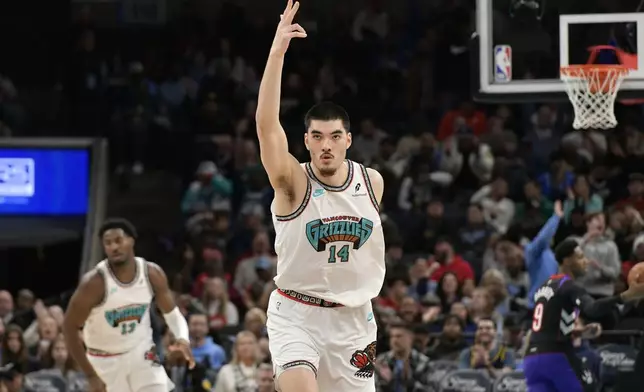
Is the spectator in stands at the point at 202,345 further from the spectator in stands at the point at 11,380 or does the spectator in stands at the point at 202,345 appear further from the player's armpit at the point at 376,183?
the player's armpit at the point at 376,183

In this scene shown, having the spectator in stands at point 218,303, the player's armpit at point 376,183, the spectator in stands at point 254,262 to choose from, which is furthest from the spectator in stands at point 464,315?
the player's armpit at point 376,183

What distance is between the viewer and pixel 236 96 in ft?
62.7

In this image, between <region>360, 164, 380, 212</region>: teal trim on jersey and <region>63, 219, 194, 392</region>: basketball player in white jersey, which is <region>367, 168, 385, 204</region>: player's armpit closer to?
<region>360, 164, 380, 212</region>: teal trim on jersey

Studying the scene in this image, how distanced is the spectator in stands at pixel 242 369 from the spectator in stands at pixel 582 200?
15.6 feet

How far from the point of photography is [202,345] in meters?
13.0

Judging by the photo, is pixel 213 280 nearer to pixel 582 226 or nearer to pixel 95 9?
pixel 582 226

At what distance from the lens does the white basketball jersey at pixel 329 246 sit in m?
7.00

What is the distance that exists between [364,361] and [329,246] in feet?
2.19

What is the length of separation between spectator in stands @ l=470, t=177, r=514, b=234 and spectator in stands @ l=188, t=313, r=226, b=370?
4.47 metres

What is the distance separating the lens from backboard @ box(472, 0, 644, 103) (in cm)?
1070

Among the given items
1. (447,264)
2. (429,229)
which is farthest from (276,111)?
(429,229)

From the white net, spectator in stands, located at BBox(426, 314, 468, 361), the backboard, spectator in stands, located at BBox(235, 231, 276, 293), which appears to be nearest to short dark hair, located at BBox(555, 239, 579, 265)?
the white net

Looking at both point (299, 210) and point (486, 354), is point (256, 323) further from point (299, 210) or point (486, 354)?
point (299, 210)

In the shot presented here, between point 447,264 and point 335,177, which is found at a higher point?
point 335,177
